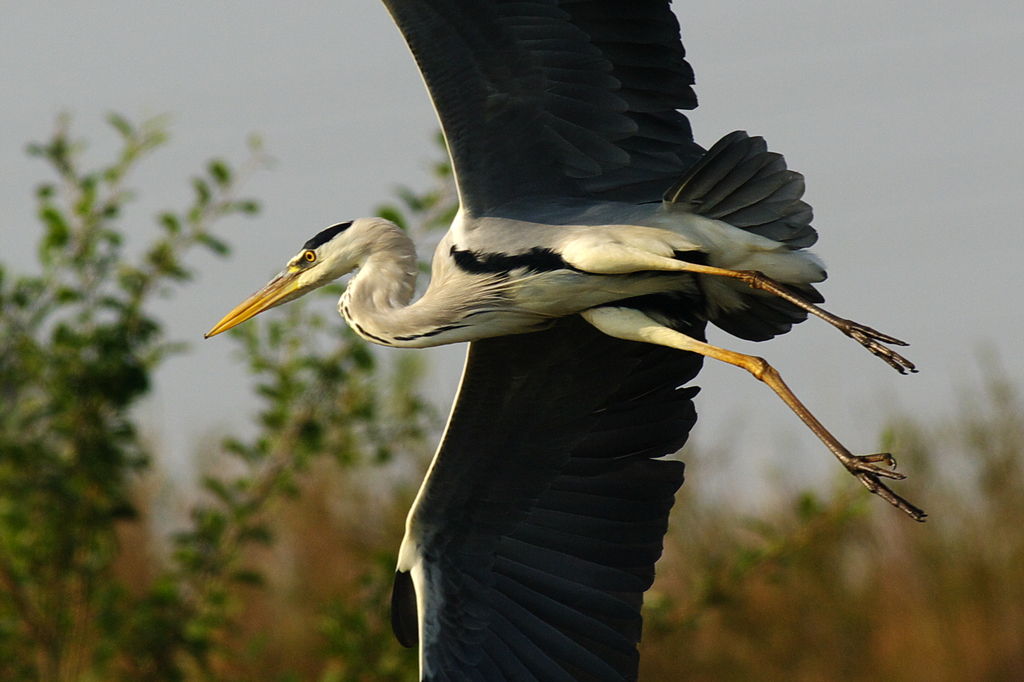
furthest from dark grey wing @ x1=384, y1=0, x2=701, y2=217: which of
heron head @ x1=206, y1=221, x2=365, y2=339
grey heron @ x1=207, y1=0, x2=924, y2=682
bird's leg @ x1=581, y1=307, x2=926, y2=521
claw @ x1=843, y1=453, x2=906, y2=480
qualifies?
claw @ x1=843, y1=453, x2=906, y2=480

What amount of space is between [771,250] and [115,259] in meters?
2.90

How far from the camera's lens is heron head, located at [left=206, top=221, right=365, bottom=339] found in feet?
14.7

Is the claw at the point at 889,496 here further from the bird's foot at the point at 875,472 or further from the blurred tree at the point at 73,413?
the blurred tree at the point at 73,413

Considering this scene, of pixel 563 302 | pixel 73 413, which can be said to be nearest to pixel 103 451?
pixel 73 413

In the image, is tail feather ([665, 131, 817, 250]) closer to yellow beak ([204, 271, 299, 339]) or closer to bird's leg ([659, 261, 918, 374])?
bird's leg ([659, 261, 918, 374])

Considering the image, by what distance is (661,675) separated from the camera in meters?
8.17

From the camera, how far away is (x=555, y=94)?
383 cm

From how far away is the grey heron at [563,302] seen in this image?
3.77 meters

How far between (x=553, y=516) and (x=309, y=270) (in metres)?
1.26

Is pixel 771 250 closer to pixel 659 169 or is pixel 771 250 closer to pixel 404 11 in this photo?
pixel 659 169

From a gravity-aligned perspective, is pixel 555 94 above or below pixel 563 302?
above

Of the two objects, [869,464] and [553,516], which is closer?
[869,464]

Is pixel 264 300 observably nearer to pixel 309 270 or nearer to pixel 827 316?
pixel 309 270

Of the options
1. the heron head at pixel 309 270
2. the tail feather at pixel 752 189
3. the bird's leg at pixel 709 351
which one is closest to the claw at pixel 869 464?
the bird's leg at pixel 709 351
